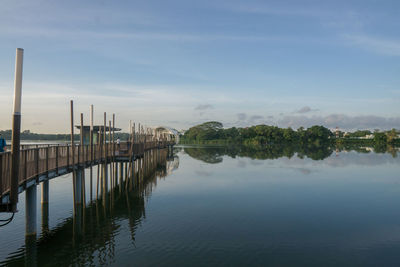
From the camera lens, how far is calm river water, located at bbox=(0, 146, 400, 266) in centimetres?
1199

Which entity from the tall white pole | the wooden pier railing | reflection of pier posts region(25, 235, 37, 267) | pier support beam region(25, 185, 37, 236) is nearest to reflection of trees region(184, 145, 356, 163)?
the wooden pier railing

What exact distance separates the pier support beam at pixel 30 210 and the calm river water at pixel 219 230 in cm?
59

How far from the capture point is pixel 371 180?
105 ft

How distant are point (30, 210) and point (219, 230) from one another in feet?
28.1

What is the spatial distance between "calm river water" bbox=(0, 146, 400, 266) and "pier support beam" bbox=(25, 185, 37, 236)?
0.59m

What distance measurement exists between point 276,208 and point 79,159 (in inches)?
494

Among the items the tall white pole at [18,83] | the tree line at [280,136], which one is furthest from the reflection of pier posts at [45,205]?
the tree line at [280,136]

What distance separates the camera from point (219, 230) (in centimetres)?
1520

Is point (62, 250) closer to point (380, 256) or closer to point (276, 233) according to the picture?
point (276, 233)

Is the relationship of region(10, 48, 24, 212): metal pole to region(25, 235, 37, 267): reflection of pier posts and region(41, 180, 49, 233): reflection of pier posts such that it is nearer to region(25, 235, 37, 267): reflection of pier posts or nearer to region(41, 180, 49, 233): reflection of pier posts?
region(25, 235, 37, 267): reflection of pier posts

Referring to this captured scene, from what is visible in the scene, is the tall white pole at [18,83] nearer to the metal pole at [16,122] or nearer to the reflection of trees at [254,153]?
the metal pole at [16,122]

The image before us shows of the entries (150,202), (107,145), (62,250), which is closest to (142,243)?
(62,250)

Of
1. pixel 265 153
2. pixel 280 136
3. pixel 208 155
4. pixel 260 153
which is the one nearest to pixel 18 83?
pixel 208 155

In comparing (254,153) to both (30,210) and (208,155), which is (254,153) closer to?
(208,155)
